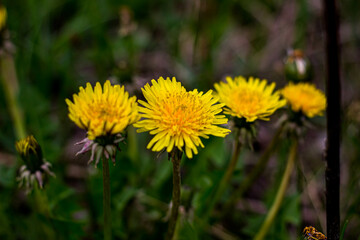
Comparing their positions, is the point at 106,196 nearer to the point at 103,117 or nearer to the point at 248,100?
the point at 103,117

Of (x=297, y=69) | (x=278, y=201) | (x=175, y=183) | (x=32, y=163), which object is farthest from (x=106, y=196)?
(x=297, y=69)

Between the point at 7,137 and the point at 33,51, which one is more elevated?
the point at 33,51

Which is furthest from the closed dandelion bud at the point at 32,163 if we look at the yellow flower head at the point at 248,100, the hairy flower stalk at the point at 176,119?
the yellow flower head at the point at 248,100

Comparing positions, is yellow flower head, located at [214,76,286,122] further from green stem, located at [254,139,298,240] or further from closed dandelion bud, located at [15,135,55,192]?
closed dandelion bud, located at [15,135,55,192]

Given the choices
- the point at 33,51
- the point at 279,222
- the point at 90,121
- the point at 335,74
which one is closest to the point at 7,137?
the point at 33,51

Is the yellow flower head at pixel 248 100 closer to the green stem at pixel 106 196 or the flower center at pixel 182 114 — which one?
the flower center at pixel 182 114

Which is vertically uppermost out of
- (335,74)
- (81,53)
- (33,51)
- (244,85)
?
(81,53)

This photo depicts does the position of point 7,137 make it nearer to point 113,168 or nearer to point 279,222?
point 113,168
